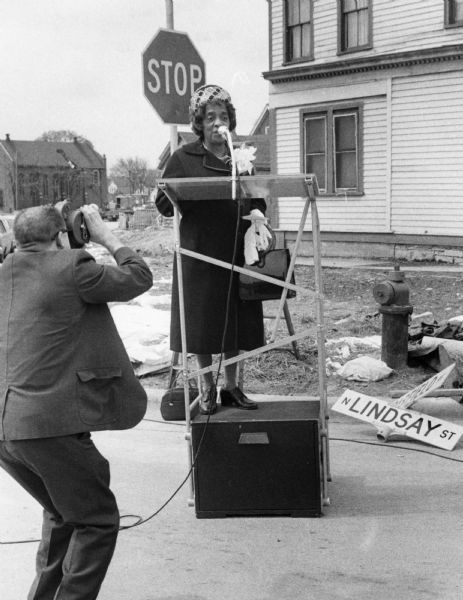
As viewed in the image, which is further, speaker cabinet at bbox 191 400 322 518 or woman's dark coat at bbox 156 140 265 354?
woman's dark coat at bbox 156 140 265 354

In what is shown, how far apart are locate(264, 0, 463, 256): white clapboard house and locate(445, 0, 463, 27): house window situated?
2cm

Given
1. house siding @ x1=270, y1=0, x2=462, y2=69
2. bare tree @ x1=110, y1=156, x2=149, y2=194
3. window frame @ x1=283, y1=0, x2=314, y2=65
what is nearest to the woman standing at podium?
house siding @ x1=270, y1=0, x2=462, y2=69

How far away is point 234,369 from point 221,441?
0.70 meters

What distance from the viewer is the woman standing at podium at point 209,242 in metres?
5.07

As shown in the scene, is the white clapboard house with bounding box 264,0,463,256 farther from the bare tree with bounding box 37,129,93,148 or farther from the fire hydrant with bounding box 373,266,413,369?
the bare tree with bounding box 37,129,93,148

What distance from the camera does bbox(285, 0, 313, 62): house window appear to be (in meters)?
19.6

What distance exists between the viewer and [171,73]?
23.9ft

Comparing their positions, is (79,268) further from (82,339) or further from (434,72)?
(434,72)

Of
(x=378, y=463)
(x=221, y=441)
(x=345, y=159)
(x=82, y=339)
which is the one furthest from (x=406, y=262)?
(x=82, y=339)

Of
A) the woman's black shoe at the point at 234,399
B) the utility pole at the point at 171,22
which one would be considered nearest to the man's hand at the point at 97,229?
the woman's black shoe at the point at 234,399

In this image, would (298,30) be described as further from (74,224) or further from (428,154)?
(74,224)

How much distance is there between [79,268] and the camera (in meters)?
3.20

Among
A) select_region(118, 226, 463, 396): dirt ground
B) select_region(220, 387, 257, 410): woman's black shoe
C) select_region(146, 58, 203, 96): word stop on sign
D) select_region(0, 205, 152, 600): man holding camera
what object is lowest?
select_region(118, 226, 463, 396): dirt ground

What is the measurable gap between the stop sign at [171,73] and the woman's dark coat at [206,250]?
2.25 metres
